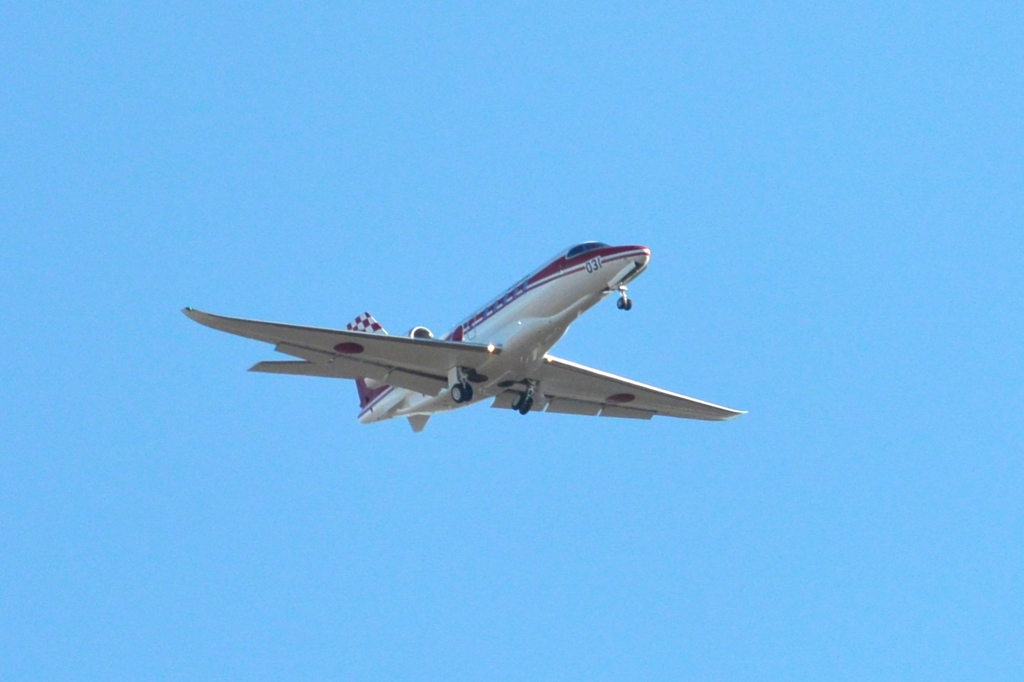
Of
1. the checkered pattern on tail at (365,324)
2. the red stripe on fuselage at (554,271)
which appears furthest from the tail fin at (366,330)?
the red stripe on fuselage at (554,271)

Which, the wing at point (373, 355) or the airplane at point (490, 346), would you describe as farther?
the airplane at point (490, 346)

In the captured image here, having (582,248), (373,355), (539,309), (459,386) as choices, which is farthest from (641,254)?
(373,355)

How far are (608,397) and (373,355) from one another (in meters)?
11.6

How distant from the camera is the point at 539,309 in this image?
5150 cm

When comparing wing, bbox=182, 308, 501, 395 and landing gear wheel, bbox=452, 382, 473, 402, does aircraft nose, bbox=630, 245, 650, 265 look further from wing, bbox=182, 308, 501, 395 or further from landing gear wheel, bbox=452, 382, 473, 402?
landing gear wheel, bbox=452, 382, 473, 402

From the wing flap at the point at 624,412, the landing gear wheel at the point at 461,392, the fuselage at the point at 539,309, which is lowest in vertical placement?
the landing gear wheel at the point at 461,392

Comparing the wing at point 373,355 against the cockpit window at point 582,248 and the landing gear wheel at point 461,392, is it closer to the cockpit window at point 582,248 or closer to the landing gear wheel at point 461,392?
the landing gear wheel at point 461,392

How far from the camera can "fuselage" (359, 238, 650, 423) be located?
50500 mm

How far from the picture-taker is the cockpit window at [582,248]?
5103 cm

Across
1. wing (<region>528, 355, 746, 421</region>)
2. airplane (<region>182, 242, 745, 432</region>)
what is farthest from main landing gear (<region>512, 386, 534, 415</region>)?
wing (<region>528, 355, 746, 421</region>)

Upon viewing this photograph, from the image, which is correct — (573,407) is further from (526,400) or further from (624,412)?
(526,400)

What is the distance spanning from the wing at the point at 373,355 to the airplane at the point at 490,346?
0.12ft

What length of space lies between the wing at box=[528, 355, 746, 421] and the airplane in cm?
10

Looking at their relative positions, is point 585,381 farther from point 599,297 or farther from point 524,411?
point 599,297
